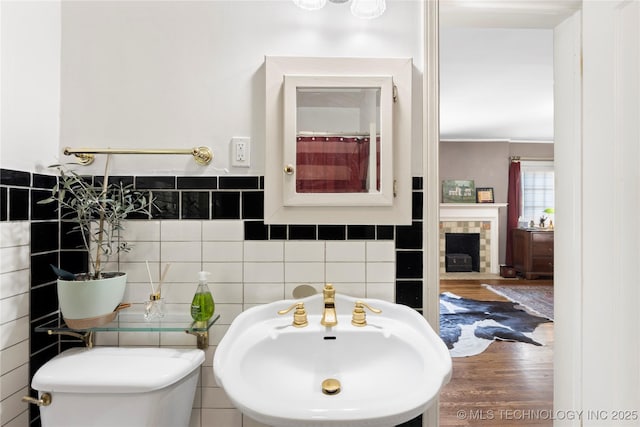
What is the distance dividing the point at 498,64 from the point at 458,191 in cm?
324

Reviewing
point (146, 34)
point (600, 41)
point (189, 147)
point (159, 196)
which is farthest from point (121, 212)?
point (600, 41)

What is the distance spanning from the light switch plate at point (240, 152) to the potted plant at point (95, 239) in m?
0.31

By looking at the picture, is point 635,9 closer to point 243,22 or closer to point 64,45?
point 243,22

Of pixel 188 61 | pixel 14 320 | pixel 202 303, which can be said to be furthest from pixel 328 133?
pixel 14 320

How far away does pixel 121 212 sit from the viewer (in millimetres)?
1148

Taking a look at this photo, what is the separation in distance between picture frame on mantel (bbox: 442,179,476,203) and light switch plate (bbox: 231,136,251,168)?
5.09 meters

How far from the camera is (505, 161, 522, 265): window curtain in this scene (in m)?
5.76

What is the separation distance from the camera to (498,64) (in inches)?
108


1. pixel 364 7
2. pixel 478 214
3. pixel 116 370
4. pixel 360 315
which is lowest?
pixel 116 370

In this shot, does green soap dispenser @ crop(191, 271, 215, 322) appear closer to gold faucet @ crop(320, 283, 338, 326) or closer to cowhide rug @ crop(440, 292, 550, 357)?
gold faucet @ crop(320, 283, 338, 326)

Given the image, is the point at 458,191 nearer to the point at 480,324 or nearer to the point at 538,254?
the point at 538,254

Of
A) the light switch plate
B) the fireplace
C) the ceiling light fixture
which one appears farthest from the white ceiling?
the fireplace

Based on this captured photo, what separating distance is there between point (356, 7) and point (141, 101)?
80 centimetres

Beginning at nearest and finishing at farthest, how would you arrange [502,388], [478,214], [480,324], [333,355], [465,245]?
1. [333,355]
2. [502,388]
3. [480,324]
4. [478,214]
5. [465,245]
